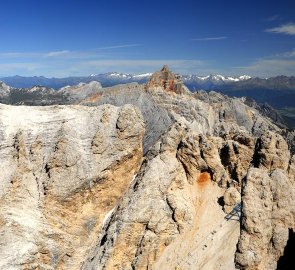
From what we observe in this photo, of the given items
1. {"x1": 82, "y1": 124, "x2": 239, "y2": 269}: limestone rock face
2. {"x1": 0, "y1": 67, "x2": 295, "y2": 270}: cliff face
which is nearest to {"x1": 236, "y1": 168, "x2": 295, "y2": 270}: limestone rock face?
{"x1": 0, "y1": 67, "x2": 295, "y2": 270}: cliff face

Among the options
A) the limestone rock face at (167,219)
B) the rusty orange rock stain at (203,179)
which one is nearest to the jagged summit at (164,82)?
the limestone rock face at (167,219)

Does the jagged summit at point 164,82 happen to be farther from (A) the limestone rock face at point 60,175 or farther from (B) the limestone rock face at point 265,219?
(B) the limestone rock face at point 265,219

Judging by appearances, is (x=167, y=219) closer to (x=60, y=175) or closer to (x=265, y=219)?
(x=265, y=219)

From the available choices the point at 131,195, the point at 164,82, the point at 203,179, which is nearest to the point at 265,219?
the point at 203,179

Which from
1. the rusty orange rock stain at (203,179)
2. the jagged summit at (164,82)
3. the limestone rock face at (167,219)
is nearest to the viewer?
the limestone rock face at (167,219)

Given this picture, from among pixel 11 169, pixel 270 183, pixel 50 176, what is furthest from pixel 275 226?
Result: pixel 11 169

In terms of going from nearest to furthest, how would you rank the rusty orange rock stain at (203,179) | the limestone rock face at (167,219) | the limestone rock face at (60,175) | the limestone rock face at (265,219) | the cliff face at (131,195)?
the limestone rock face at (265,219), the cliff face at (131,195), the limestone rock face at (167,219), the limestone rock face at (60,175), the rusty orange rock stain at (203,179)

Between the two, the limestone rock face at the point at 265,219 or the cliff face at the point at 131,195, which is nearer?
the limestone rock face at the point at 265,219
